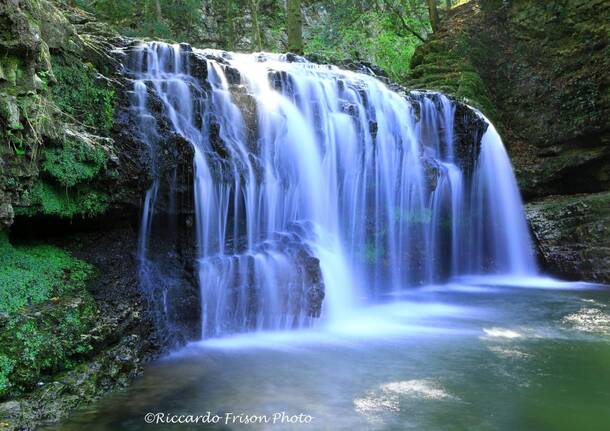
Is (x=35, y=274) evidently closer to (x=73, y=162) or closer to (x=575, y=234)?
(x=73, y=162)

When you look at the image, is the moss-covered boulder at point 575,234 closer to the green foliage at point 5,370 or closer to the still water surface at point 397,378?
A: the still water surface at point 397,378

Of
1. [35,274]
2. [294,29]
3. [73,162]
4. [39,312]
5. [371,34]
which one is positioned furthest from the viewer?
[371,34]

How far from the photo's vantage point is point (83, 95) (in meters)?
5.96

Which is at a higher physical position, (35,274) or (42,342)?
(35,274)

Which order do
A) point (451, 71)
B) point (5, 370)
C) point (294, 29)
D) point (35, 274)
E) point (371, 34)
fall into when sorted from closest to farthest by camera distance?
point (5, 370)
point (35, 274)
point (294, 29)
point (451, 71)
point (371, 34)

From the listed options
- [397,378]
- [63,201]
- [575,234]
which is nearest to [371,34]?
[575,234]

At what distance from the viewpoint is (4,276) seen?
184 inches

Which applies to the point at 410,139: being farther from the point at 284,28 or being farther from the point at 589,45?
the point at 284,28

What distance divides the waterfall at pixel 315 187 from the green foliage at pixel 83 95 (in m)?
0.40

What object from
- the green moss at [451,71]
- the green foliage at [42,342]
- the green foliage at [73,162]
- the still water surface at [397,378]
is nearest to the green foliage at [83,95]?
the green foliage at [73,162]

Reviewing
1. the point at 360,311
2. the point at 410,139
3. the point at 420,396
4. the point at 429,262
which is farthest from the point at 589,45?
the point at 420,396

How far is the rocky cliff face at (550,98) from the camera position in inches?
449

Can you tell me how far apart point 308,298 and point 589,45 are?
420 inches

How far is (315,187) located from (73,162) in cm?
442
